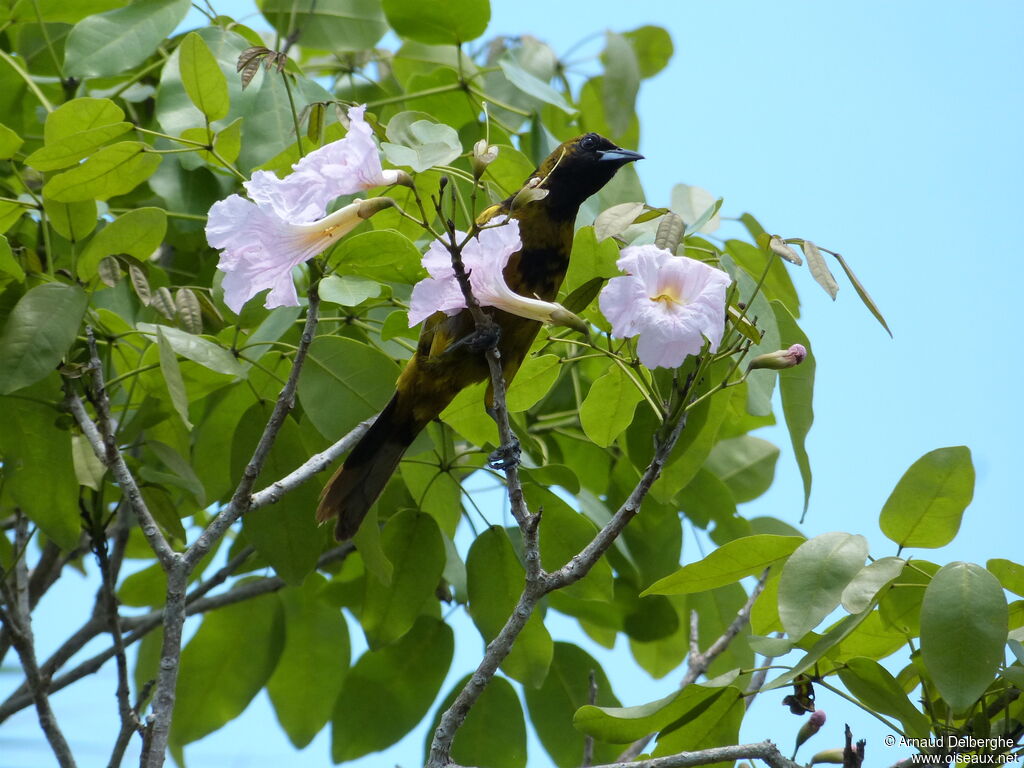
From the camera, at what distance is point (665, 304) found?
6.74ft

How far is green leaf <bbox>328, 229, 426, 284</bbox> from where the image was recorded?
2490 mm

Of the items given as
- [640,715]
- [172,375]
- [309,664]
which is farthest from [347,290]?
[309,664]

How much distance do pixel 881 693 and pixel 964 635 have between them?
31cm

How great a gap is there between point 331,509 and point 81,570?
2035 millimetres

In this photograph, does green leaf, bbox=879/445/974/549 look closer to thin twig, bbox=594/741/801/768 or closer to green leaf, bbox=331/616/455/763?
thin twig, bbox=594/741/801/768

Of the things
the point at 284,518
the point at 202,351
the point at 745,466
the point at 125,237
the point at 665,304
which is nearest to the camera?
the point at 665,304

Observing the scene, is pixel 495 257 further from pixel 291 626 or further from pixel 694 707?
pixel 291 626

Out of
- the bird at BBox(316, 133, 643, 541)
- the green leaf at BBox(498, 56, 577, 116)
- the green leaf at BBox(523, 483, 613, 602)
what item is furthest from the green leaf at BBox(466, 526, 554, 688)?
the green leaf at BBox(498, 56, 577, 116)

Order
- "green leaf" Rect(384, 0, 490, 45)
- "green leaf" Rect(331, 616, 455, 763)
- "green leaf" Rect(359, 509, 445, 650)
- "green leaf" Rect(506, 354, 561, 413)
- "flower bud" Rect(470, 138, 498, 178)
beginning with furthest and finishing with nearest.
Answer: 1. "green leaf" Rect(384, 0, 490, 45)
2. "green leaf" Rect(331, 616, 455, 763)
3. "green leaf" Rect(359, 509, 445, 650)
4. "green leaf" Rect(506, 354, 561, 413)
5. "flower bud" Rect(470, 138, 498, 178)

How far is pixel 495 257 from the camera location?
2.09 metres

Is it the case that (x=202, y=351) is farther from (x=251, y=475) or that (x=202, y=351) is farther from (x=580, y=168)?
(x=580, y=168)

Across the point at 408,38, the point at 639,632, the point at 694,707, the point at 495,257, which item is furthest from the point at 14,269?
the point at 639,632

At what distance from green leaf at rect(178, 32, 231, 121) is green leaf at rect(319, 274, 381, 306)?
0.49 m

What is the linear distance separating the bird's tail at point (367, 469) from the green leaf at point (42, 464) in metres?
0.59
